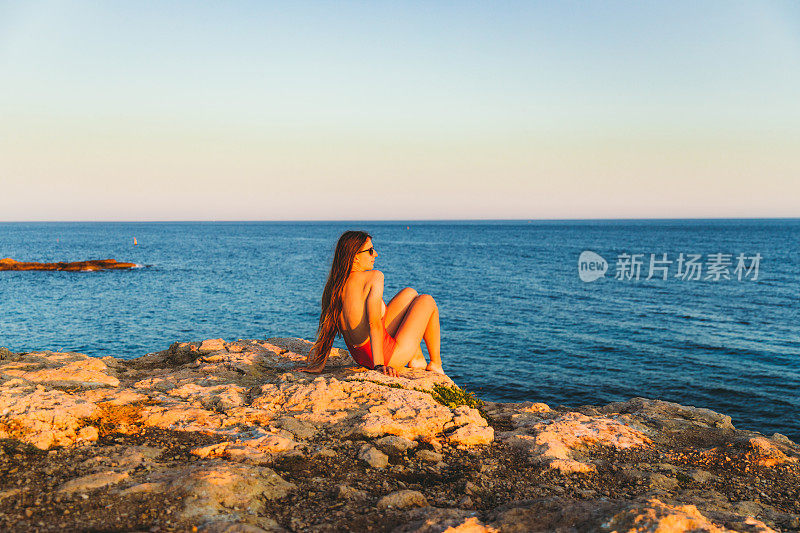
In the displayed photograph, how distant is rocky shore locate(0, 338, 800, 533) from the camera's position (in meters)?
3.47

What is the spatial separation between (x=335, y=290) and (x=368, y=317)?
63cm

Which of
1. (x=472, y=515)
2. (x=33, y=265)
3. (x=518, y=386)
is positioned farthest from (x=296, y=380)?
(x=33, y=265)

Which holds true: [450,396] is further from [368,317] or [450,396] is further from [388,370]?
[368,317]

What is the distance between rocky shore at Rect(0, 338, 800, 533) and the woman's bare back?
62 centimetres

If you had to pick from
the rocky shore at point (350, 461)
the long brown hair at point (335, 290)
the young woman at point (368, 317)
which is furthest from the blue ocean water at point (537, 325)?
the rocky shore at point (350, 461)

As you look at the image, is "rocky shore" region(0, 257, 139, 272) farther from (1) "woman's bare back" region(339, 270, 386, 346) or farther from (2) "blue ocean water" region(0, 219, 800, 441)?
(1) "woman's bare back" region(339, 270, 386, 346)

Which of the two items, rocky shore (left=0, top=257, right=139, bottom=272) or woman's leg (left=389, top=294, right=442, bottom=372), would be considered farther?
rocky shore (left=0, top=257, right=139, bottom=272)

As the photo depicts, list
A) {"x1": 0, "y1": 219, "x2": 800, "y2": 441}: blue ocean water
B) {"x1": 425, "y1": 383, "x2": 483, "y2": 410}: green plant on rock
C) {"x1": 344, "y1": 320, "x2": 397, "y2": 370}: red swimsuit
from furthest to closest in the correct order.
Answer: {"x1": 0, "y1": 219, "x2": 800, "y2": 441}: blue ocean water, {"x1": 344, "y1": 320, "x2": 397, "y2": 370}: red swimsuit, {"x1": 425, "y1": 383, "x2": 483, "y2": 410}: green plant on rock

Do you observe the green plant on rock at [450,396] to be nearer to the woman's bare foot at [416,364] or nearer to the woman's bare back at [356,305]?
the woman's bare foot at [416,364]

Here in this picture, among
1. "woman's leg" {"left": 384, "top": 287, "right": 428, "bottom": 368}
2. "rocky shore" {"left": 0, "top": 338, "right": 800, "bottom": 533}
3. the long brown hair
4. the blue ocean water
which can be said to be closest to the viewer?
"rocky shore" {"left": 0, "top": 338, "right": 800, "bottom": 533}

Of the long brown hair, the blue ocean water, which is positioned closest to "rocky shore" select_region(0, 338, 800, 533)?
the long brown hair

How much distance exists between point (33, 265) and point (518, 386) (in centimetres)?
5528

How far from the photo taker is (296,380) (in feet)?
21.6

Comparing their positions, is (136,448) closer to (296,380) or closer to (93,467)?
(93,467)
